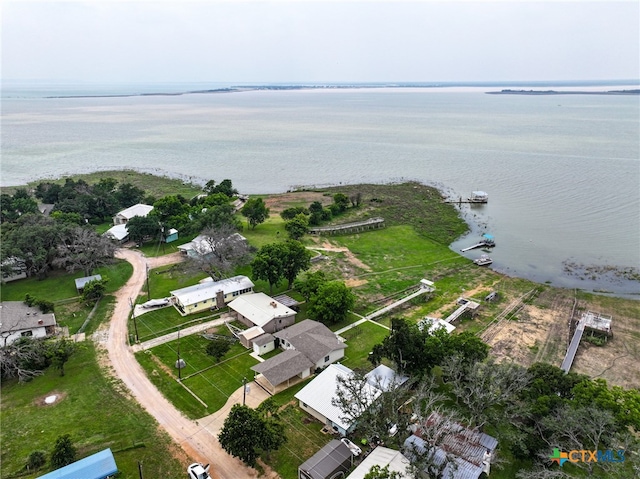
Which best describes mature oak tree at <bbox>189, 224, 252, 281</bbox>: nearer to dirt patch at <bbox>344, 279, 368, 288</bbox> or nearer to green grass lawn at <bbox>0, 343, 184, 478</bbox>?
dirt patch at <bbox>344, 279, 368, 288</bbox>

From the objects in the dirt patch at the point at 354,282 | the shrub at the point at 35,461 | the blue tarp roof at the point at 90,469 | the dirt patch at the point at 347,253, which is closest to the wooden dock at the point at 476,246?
the dirt patch at the point at 347,253

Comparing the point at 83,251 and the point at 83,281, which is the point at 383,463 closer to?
the point at 83,281

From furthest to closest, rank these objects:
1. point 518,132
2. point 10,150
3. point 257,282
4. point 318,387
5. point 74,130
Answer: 1. point 74,130
2. point 518,132
3. point 10,150
4. point 257,282
5. point 318,387

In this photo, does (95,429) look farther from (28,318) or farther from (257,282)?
(257,282)

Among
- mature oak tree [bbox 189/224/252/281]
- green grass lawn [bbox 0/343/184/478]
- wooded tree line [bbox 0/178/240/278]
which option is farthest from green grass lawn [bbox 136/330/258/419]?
wooded tree line [bbox 0/178/240/278]

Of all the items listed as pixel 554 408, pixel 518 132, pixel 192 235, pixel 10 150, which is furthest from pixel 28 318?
pixel 518 132

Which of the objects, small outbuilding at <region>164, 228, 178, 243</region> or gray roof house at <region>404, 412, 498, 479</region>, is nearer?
gray roof house at <region>404, 412, 498, 479</region>

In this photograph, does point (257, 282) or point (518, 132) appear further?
point (518, 132)
